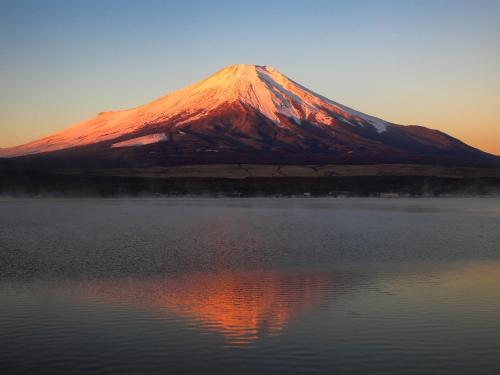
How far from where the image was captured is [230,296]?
63.2 feet

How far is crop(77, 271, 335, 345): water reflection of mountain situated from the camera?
50.8ft

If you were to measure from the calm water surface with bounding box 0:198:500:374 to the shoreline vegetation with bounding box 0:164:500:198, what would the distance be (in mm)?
83130

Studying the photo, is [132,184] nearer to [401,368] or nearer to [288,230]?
[288,230]

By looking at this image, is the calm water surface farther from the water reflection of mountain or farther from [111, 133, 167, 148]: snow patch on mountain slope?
[111, 133, 167, 148]: snow patch on mountain slope

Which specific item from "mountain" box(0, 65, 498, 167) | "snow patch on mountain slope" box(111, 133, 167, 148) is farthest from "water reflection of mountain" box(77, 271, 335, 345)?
"snow patch on mountain slope" box(111, 133, 167, 148)

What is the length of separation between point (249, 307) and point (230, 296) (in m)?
1.82

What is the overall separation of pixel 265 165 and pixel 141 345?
133 metres

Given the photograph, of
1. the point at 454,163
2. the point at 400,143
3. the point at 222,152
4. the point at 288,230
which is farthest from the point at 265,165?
the point at 288,230

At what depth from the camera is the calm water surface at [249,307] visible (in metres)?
12.6

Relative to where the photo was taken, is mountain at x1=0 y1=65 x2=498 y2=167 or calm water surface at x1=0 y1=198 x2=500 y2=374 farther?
mountain at x1=0 y1=65 x2=498 y2=167

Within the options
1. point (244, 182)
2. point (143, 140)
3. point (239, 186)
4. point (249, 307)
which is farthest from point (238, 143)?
point (249, 307)

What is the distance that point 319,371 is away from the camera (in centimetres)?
1191

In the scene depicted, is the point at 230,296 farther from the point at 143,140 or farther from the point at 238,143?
the point at 143,140

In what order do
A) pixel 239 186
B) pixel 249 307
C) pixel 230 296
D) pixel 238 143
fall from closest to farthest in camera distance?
pixel 249 307 → pixel 230 296 → pixel 239 186 → pixel 238 143
